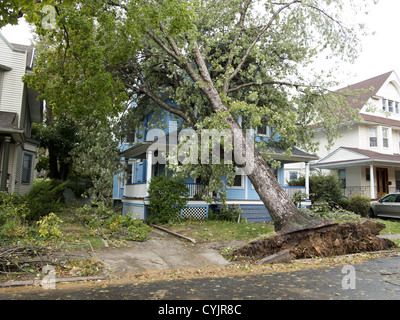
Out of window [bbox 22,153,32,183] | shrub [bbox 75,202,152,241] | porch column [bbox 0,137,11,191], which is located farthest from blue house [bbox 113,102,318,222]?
window [bbox 22,153,32,183]

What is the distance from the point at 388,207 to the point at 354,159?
6.17 meters

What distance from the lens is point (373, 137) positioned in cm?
2531

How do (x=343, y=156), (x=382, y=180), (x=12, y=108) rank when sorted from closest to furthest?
(x=12, y=108) < (x=343, y=156) < (x=382, y=180)

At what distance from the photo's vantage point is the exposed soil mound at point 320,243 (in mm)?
8648

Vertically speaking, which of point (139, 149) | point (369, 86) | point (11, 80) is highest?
point (369, 86)

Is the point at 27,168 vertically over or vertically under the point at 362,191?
over

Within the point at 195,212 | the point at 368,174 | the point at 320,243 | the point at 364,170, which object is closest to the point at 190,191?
the point at 195,212

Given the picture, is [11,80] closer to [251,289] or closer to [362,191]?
[251,289]

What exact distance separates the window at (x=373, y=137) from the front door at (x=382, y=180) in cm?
203

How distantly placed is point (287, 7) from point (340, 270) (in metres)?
11.0

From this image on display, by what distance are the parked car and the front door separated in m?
7.13

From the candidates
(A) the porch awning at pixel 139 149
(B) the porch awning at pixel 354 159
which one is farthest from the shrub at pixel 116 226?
(B) the porch awning at pixel 354 159

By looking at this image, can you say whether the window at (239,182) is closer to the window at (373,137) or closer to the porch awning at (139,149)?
the porch awning at (139,149)
